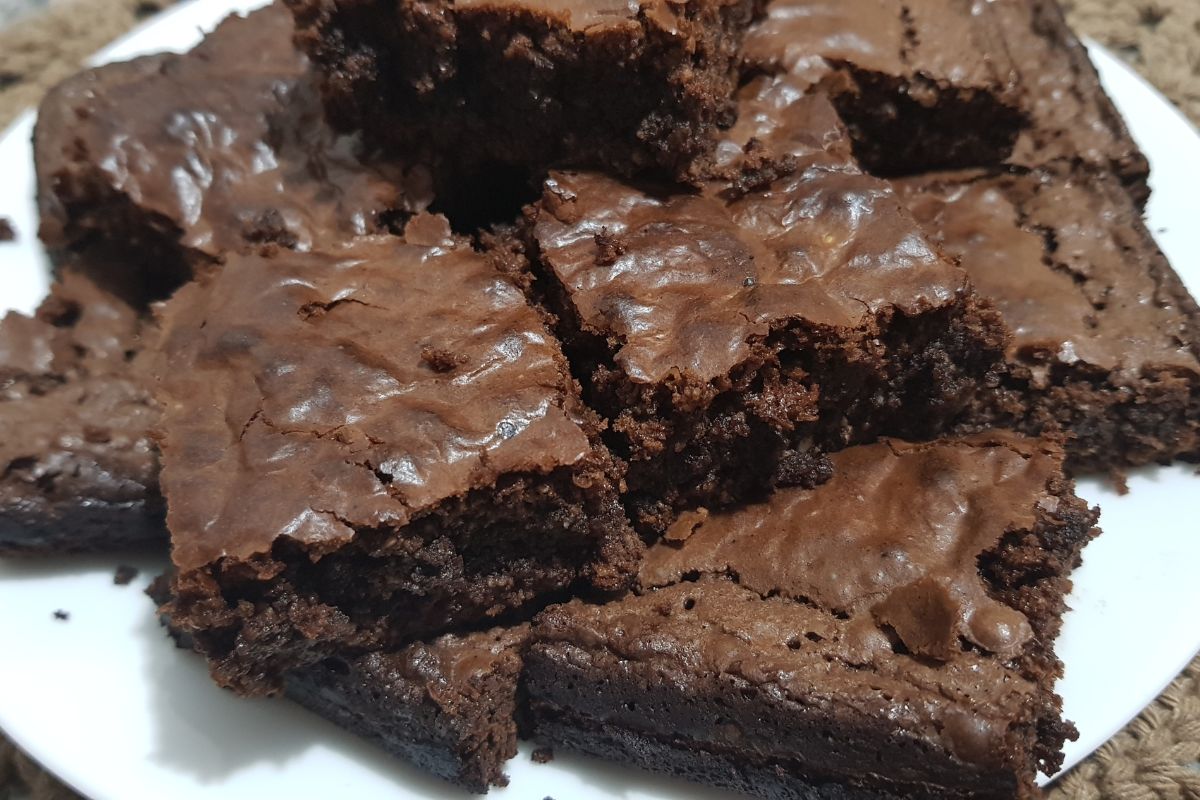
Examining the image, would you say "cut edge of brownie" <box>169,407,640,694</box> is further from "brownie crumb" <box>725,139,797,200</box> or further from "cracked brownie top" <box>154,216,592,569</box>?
"brownie crumb" <box>725,139,797,200</box>

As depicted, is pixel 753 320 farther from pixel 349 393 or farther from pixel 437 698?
pixel 437 698

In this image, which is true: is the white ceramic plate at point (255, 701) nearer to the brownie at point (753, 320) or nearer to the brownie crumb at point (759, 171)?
the brownie at point (753, 320)

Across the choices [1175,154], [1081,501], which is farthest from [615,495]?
[1175,154]

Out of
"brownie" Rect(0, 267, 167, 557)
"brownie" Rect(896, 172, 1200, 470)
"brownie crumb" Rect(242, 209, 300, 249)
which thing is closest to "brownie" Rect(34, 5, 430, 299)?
"brownie crumb" Rect(242, 209, 300, 249)

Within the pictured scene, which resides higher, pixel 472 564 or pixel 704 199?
pixel 704 199

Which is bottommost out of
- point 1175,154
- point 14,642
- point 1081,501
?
point 14,642

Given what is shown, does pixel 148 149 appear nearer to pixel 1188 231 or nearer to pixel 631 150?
pixel 631 150

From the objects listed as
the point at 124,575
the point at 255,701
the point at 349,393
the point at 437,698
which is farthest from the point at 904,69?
the point at 124,575

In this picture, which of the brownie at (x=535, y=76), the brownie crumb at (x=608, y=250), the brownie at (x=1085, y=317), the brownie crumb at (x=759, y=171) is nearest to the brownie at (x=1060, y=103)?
the brownie at (x=1085, y=317)
